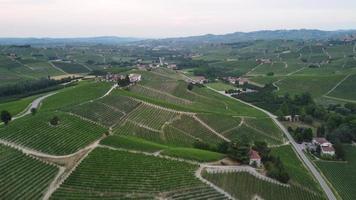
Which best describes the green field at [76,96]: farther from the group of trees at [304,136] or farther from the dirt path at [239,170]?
the group of trees at [304,136]

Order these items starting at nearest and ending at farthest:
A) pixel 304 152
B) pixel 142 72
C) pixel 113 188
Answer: pixel 113 188 → pixel 304 152 → pixel 142 72

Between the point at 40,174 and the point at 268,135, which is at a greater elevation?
the point at 40,174

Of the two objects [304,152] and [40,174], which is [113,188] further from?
[304,152]

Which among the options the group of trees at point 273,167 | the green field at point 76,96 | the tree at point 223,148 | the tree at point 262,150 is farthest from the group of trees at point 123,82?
the group of trees at point 273,167

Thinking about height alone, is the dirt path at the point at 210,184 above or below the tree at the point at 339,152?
above

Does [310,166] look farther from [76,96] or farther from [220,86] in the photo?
[220,86]

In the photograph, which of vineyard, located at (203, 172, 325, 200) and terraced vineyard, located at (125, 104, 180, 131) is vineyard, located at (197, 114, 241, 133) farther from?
vineyard, located at (203, 172, 325, 200)

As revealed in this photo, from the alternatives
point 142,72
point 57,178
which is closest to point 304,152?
point 57,178

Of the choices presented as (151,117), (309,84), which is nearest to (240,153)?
(151,117)
